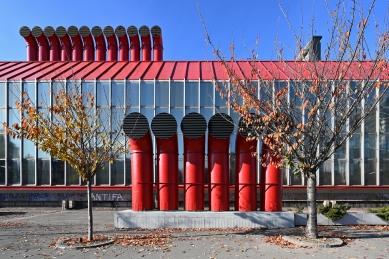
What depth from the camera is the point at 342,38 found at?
31.0ft

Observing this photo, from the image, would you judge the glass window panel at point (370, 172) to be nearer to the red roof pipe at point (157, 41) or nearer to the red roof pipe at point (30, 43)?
the red roof pipe at point (157, 41)

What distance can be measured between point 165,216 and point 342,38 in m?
8.12

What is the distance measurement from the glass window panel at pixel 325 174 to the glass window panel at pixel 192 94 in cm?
858

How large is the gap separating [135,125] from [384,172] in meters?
16.1

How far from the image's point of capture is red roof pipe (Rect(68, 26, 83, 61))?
2769 centimetres

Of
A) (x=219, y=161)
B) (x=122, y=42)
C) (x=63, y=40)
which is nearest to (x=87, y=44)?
(x=63, y=40)

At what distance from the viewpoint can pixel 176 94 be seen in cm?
2067

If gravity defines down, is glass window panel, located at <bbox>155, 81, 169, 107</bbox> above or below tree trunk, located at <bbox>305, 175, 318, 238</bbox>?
above

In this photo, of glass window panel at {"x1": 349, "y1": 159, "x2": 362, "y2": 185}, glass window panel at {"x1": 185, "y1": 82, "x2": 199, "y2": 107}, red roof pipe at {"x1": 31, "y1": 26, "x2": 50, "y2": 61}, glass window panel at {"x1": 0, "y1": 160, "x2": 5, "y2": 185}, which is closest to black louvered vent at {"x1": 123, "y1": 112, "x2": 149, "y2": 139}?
glass window panel at {"x1": 185, "y1": 82, "x2": 199, "y2": 107}

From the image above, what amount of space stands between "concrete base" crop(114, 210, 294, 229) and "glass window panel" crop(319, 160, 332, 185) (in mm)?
9166

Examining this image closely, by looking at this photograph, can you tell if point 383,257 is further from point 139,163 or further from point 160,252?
point 139,163

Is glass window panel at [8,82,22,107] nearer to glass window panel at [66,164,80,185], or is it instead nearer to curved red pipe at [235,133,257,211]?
glass window panel at [66,164,80,185]

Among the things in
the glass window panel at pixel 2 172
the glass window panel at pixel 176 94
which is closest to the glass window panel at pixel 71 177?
the glass window panel at pixel 2 172

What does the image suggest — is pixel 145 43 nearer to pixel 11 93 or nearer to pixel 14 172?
pixel 11 93
